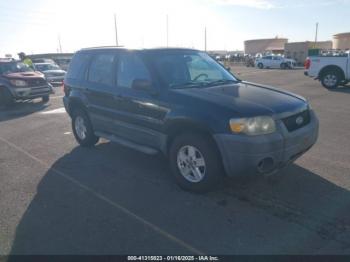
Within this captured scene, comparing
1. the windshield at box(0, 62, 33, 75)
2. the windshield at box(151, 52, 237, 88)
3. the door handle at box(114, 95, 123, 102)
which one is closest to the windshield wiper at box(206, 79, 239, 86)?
the windshield at box(151, 52, 237, 88)

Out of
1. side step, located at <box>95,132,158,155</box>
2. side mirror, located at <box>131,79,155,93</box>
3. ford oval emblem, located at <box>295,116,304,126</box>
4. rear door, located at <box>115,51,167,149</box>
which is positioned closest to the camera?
ford oval emblem, located at <box>295,116,304,126</box>

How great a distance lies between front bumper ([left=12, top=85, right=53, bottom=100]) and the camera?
12141mm

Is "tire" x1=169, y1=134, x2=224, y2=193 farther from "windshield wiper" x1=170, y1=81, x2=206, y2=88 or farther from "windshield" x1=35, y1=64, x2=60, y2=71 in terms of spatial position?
"windshield" x1=35, y1=64, x2=60, y2=71

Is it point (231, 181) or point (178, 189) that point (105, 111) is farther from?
point (231, 181)

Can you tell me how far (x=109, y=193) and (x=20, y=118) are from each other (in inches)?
274

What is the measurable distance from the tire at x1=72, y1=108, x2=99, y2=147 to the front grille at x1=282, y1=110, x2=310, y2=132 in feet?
12.2

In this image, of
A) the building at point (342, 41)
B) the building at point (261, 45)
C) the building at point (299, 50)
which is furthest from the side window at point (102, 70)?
the building at point (261, 45)

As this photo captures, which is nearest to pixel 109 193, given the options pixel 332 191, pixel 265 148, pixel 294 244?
pixel 265 148

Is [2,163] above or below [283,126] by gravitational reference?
below

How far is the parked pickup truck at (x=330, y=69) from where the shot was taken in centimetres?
1420

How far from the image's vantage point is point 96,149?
6430mm

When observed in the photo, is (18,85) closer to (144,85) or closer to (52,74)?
(52,74)

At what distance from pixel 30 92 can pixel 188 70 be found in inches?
368

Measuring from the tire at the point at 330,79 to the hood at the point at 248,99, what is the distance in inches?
450
